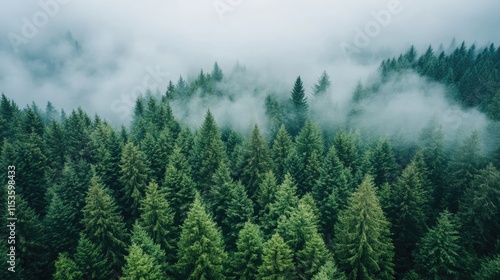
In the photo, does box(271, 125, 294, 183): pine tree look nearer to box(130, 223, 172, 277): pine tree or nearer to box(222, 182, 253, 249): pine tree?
box(222, 182, 253, 249): pine tree

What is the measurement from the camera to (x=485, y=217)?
112 ft

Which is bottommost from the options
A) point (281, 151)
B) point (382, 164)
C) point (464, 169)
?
point (464, 169)

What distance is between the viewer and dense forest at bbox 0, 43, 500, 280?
2828cm

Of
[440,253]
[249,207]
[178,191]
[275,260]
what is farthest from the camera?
[178,191]

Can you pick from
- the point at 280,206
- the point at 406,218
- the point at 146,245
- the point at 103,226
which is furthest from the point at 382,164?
the point at 103,226

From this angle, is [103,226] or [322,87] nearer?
[103,226]

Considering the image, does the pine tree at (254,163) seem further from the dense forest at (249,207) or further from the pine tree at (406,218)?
the pine tree at (406,218)

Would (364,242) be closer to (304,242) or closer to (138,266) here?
(304,242)

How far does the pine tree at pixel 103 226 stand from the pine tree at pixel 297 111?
1762 inches

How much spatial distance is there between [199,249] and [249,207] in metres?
9.82

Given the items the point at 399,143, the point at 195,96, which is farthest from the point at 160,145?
the point at 399,143

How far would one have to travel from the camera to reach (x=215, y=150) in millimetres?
43625

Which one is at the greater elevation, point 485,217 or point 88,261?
point 88,261

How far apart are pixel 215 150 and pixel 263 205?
1084 cm
